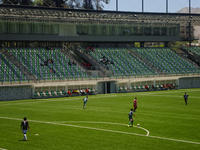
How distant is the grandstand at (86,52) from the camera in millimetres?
73875

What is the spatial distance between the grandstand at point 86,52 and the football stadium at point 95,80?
19 centimetres

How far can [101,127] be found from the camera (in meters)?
37.6

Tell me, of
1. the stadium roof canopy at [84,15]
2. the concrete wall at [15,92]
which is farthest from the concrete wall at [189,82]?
the concrete wall at [15,92]

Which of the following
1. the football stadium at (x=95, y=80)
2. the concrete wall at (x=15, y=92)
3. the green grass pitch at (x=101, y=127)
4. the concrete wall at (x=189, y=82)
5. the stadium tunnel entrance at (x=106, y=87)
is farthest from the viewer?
the concrete wall at (x=189, y=82)

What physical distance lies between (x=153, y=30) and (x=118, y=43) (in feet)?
30.5

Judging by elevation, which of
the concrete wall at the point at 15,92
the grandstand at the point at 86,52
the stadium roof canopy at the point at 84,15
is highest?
the stadium roof canopy at the point at 84,15

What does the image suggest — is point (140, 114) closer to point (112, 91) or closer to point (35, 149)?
point (35, 149)

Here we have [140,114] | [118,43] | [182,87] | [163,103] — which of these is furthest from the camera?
[118,43]

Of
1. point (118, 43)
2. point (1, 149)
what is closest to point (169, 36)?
point (118, 43)

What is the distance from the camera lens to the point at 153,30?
103 metres

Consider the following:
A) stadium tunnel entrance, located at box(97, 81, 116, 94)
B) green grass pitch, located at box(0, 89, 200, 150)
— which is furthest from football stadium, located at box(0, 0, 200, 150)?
stadium tunnel entrance, located at box(97, 81, 116, 94)

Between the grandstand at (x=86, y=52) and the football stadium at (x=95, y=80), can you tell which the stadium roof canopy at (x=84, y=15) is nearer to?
the grandstand at (x=86, y=52)

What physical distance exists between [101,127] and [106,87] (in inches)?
1542

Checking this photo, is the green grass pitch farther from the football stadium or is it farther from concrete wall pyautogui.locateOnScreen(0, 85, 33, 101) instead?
concrete wall pyautogui.locateOnScreen(0, 85, 33, 101)
